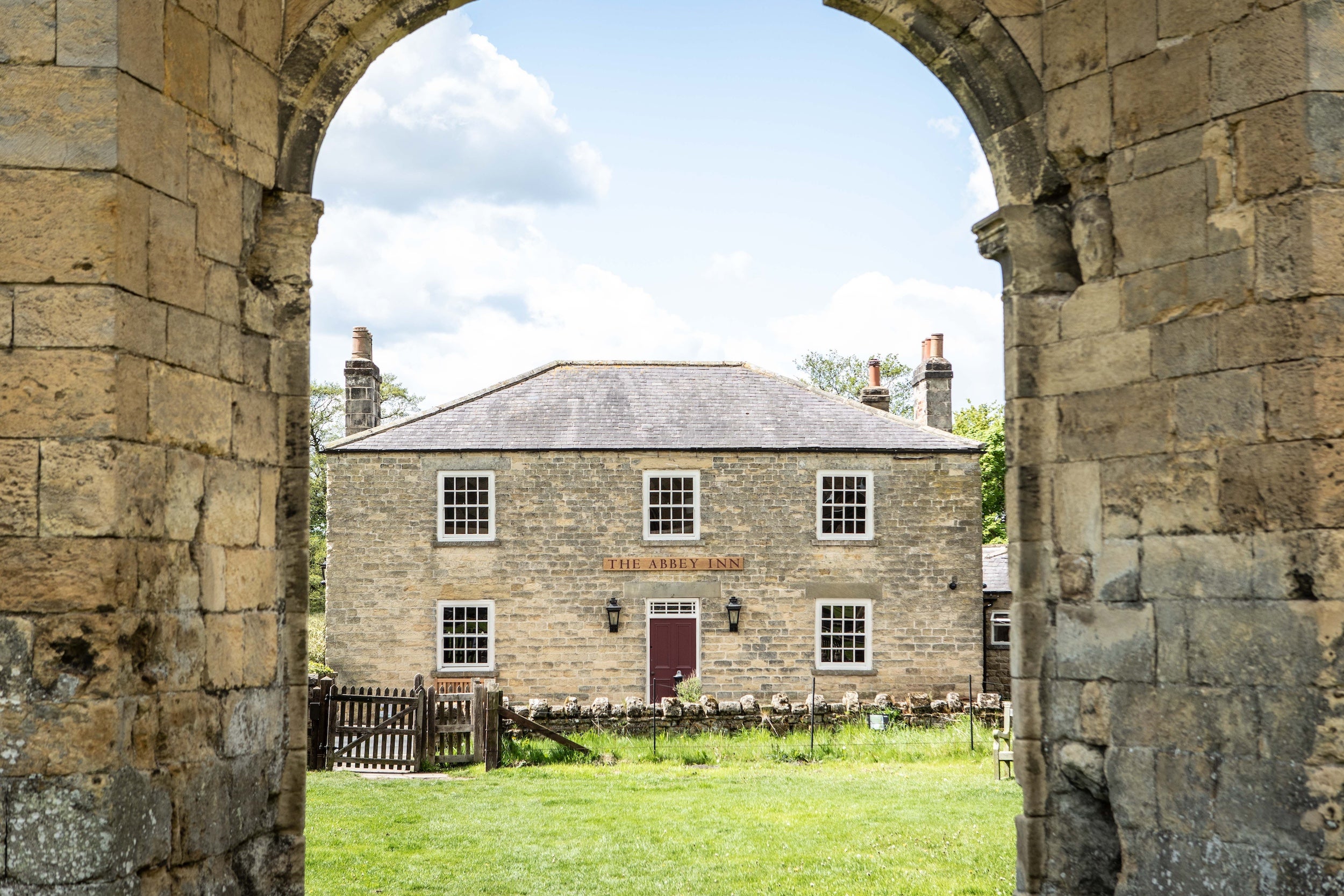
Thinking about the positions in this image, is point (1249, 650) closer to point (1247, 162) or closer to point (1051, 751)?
point (1051, 751)

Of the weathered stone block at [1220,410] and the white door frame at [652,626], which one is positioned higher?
the weathered stone block at [1220,410]

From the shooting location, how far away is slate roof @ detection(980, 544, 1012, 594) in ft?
70.6

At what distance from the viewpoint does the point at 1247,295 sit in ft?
13.5

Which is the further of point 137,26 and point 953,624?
point 953,624

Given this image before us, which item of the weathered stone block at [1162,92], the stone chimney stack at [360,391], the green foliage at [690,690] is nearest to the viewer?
the weathered stone block at [1162,92]

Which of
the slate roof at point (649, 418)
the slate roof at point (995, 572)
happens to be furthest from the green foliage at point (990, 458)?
the slate roof at point (649, 418)

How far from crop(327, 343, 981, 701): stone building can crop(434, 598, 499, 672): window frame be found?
4 centimetres

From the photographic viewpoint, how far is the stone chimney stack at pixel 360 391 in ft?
69.3

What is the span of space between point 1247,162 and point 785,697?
15.0m

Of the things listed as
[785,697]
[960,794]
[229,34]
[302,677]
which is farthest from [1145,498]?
[785,697]

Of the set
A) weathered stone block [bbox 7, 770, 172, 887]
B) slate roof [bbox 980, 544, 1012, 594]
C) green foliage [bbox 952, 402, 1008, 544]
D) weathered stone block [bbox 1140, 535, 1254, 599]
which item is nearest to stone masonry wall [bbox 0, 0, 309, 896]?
weathered stone block [bbox 7, 770, 172, 887]

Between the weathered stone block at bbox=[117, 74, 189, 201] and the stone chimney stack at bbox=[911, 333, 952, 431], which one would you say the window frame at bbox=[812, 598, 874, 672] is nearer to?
the stone chimney stack at bbox=[911, 333, 952, 431]

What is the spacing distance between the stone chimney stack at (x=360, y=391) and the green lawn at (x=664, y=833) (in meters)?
9.52

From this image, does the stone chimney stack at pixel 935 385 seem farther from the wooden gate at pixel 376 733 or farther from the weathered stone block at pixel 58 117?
the weathered stone block at pixel 58 117
